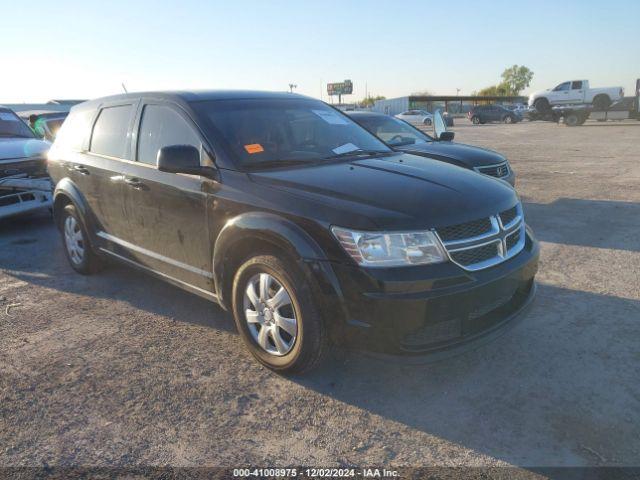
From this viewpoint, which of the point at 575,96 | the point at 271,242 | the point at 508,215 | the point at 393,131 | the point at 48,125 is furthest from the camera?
the point at 575,96

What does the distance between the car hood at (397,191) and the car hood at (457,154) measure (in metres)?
3.14

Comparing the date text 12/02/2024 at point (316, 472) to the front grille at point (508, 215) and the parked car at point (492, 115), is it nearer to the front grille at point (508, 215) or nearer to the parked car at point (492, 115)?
the front grille at point (508, 215)

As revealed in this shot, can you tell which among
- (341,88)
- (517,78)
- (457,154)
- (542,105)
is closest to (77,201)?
(457,154)

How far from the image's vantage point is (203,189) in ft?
11.7

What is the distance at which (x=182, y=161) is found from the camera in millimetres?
3404

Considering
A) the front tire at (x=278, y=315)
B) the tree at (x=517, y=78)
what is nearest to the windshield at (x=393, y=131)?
the front tire at (x=278, y=315)

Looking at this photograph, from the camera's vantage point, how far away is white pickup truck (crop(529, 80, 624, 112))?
32.2m

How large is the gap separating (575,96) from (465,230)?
35845mm

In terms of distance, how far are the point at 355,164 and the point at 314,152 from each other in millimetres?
376

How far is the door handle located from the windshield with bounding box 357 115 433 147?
4.41 meters

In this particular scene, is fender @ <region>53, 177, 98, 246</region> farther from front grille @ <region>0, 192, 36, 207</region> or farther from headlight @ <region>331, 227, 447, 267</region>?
headlight @ <region>331, 227, 447, 267</region>

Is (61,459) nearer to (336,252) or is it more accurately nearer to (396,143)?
(336,252)

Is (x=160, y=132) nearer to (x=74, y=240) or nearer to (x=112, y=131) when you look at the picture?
(x=112, y=131)

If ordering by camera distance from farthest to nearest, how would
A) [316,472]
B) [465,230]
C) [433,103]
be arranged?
[433,103], [465,230], [316,472]
